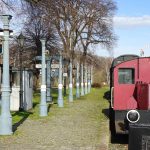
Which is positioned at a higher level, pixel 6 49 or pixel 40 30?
pixel 40 30

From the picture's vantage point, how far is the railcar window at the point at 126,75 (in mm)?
14243

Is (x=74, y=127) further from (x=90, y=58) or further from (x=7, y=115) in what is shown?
(x=90, y=58)

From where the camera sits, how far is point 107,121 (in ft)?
60.6

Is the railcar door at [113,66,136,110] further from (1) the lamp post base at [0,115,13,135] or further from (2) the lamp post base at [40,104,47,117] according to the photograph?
(2) the lamp post base at [40,104,47,117]

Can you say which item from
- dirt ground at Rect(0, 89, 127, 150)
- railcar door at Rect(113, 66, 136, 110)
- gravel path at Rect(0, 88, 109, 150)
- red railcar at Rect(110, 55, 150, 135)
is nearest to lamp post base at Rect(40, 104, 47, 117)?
gravel path at Rect(0, 88, 109, 150)

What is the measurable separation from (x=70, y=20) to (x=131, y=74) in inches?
1171

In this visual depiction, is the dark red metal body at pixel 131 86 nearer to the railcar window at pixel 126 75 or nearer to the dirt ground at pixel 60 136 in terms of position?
the railcar window at pixel 126 75

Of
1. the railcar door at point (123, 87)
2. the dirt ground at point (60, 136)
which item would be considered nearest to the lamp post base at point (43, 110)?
the dirt ground at point (60, 136)

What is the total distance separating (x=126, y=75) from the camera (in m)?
14.3

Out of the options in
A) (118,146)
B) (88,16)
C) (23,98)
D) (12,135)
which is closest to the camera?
(118,146)

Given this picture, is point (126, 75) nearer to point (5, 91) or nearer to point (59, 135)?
point (59, 135)

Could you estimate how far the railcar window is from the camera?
561 inches

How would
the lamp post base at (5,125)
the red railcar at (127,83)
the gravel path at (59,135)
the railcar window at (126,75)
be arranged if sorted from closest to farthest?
the gravel path at (59,135)
the red railcar at (127,83)
the lamp post base at (5,125)
the railcar window at (126,75)

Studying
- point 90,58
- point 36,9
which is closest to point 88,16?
point 90,58
